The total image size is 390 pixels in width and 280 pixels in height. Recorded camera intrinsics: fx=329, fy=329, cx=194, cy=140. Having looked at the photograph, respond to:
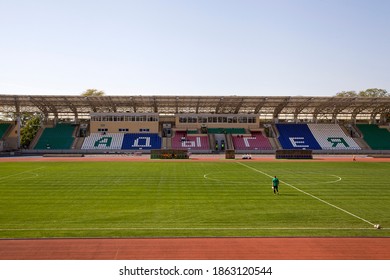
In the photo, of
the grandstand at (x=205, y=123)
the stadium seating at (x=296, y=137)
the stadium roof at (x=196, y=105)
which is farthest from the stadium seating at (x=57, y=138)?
the stadium seating at (x=296, y=137)

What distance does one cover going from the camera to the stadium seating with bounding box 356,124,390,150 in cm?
6931

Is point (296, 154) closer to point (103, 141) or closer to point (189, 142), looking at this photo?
point (189, 142)

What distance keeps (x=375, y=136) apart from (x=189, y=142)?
41273 mm

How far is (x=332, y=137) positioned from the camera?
71.9 m

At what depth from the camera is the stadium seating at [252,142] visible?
67.9 meters

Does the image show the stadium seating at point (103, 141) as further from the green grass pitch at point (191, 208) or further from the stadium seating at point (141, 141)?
the green grass pitch at point (191, 208)

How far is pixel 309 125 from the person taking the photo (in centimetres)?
7606

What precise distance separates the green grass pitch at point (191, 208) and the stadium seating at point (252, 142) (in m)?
41.2

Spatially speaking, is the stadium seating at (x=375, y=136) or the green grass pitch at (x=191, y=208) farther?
the stadium seating at (x=375, y=136)

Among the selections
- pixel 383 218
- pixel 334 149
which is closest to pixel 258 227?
pixel 383 218

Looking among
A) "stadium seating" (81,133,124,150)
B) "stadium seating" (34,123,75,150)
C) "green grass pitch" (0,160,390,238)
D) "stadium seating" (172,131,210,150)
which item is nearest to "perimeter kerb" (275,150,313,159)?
"stadium seating" (172,131,210,150)

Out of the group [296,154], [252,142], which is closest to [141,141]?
[252,142]

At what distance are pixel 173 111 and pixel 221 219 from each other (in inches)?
2512

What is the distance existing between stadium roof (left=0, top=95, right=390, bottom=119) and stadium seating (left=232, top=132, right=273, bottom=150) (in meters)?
6.52
